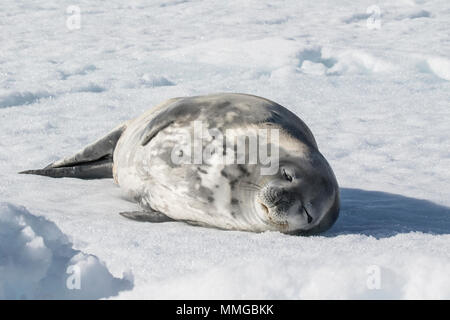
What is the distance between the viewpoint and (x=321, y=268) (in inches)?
87.0

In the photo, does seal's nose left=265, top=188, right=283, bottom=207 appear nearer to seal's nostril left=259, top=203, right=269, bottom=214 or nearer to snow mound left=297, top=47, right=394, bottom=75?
seal's nostril left=259, top=203, right=269, bottom=214

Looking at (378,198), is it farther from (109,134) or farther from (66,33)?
(66,33)

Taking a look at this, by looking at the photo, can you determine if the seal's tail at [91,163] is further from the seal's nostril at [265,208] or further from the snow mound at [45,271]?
the snow mound at [45,271]

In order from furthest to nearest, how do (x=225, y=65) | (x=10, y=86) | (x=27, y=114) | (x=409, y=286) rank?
(x=225, y=65) < (x=10, y=86) < (x=27, y=114) < (x=409, y=286)

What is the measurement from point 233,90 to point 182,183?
343cm

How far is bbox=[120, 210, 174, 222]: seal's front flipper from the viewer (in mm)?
3142

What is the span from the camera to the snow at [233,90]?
7.34 feet

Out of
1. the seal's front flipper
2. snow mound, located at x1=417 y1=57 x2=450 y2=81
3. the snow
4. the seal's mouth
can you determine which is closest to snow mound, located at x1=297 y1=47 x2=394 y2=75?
the snow

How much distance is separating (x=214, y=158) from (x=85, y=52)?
538 centimetres

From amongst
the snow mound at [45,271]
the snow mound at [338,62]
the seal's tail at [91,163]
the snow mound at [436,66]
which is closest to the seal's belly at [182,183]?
the seal's tail at [91,163]

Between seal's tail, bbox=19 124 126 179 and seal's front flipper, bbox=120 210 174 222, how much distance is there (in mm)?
831

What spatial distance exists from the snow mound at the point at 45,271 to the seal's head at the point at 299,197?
0.73 meters

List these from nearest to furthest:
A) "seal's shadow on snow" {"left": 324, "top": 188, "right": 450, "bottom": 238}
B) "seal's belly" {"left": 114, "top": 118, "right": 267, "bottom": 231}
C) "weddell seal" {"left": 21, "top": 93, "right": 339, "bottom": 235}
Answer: "weddell seal" {"left": 21, "top": 93, "right": 339, "bottom": 235} < "seal's belly" {"left": 114, "top": 118, "right": 267, "bottom": 231} < "seal's shadow on snow" {"left": 324, "top": 188, "right": 450, "bottom": 238}
